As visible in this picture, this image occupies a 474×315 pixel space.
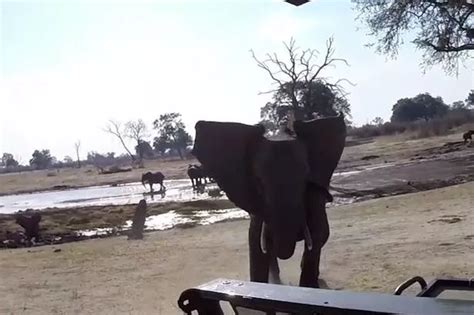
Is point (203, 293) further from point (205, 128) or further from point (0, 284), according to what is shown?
point (0, 284)

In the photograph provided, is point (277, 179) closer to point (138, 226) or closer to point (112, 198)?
point (138, 226)

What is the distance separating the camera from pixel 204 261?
30.5 feet

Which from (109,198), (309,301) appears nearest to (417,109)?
(109,198)

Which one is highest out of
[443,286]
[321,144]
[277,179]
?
[321,144]

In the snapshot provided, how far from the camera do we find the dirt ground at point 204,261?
22.8 feet

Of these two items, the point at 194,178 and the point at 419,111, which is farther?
the point at 419,111

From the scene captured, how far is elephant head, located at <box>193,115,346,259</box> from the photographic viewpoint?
5.65 metres

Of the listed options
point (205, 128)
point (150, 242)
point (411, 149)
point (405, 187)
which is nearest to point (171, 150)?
point (411, 149)

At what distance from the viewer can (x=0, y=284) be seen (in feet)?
29.5

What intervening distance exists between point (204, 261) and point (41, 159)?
296ft

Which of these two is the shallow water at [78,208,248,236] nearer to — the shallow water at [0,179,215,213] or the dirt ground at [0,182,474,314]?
the dirt ground at [0,182,474,314]

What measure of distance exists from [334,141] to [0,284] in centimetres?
503

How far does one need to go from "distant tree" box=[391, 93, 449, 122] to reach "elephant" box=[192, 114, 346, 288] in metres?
67.8

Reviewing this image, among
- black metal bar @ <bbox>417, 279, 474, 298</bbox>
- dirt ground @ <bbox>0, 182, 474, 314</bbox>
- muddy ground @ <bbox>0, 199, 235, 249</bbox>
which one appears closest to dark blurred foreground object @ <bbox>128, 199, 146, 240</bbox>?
dirt ground @ <bbox>0, 182, 474, 314</bbox>
